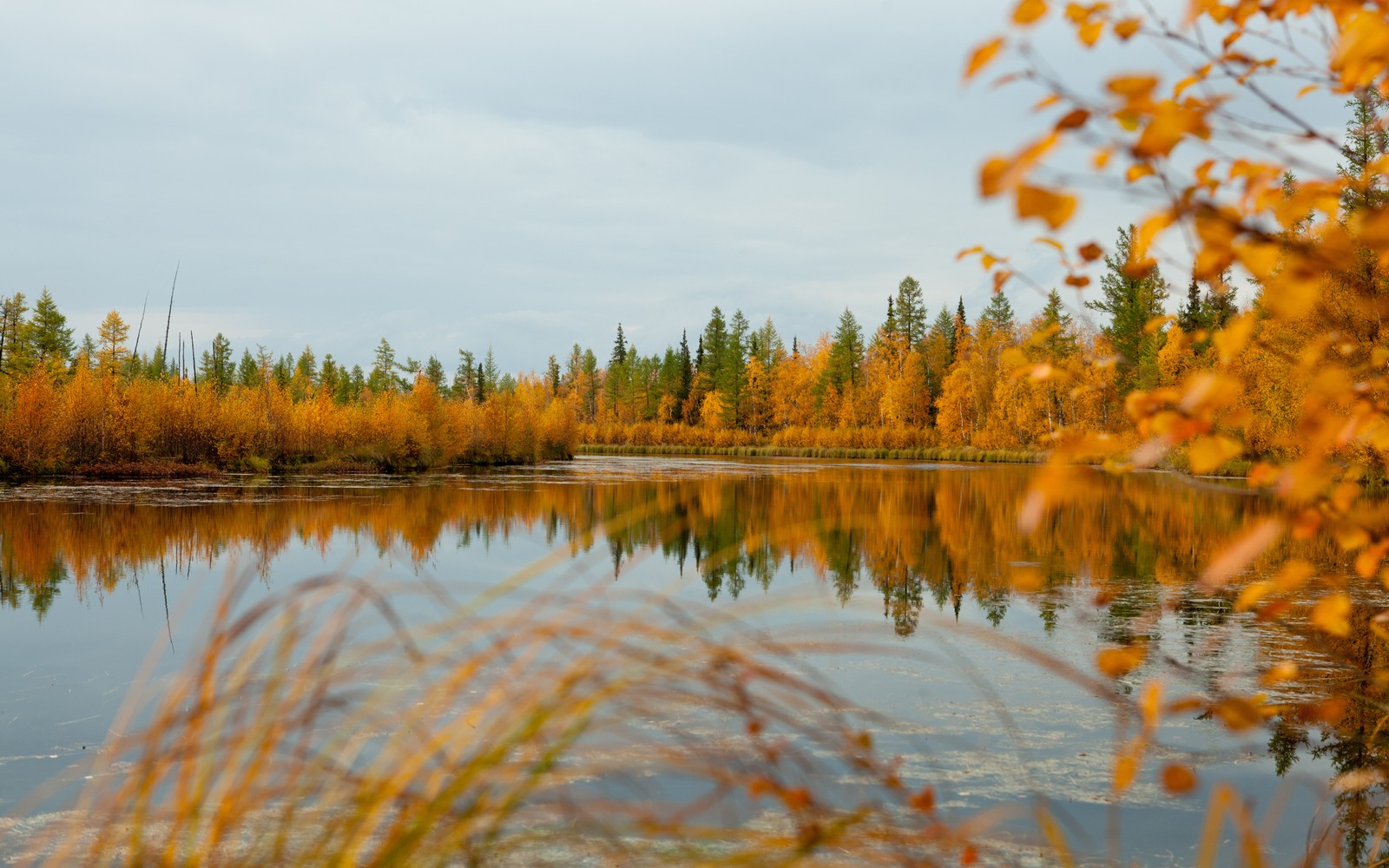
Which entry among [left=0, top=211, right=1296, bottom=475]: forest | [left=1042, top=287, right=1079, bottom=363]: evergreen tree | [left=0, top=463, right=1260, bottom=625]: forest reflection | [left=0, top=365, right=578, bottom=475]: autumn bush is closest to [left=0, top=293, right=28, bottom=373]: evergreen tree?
[left=0, top=211, right=1296, bottom=475]: forest

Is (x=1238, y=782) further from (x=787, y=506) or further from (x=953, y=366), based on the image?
(x=953, y=366)

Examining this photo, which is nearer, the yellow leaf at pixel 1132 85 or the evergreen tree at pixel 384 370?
the yellow leaf at pixel 1132 85

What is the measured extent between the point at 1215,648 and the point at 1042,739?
2488 mm

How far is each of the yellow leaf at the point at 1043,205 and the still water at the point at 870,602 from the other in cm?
45

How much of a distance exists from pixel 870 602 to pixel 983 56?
24.9ft

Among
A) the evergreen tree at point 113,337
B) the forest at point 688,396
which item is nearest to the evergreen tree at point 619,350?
the forest at point 688,396

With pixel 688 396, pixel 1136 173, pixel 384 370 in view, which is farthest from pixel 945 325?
pixel 1136 173

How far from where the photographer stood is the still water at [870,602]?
12.5 ft

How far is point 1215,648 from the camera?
254 inches

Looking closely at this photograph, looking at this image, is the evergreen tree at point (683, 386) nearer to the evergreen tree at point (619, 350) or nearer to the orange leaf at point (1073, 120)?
the evergreen tree at point (619, 350)

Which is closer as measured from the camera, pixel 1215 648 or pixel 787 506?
pixel 1215 648

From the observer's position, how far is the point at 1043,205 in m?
0.86

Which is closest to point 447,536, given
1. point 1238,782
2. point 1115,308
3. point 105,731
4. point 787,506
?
point 787,506

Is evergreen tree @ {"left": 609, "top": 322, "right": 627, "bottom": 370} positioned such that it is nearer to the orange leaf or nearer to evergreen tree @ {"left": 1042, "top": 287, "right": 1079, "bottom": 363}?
evergreen tree @ {"left": 1042, "top": 287, "right": 1079, "bottom": 363}
